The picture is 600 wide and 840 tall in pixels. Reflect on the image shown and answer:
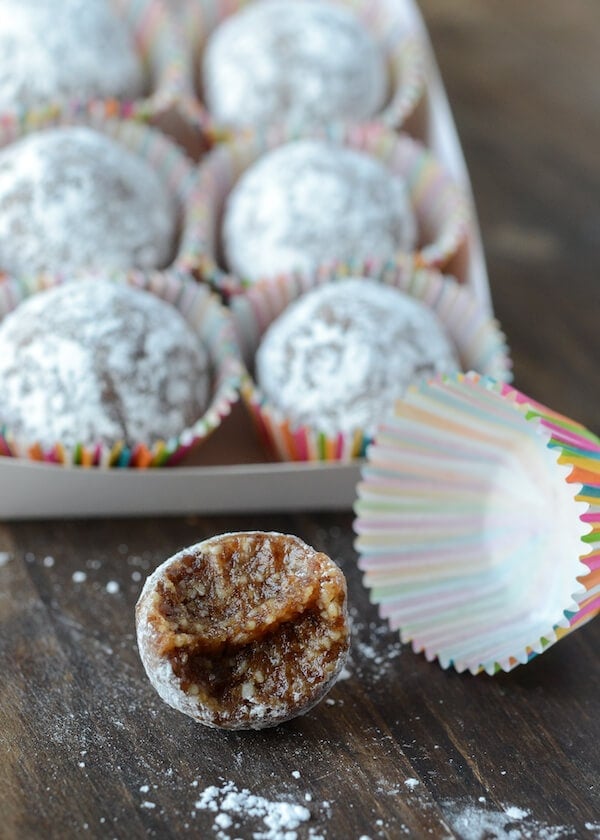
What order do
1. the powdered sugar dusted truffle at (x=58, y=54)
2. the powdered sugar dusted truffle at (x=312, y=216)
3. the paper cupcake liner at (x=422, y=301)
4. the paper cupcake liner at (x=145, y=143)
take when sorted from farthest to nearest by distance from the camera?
the powdered sugar dusted truffle at (x=58, y=54) → the paper cupcake liner at (x=145, y=143) → the powdered sugar dusted truffle at (x=312, y=216) → the paper cupcake liner at (x=422, y=301)

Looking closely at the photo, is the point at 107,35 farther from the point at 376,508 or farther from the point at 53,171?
the point at 376,508

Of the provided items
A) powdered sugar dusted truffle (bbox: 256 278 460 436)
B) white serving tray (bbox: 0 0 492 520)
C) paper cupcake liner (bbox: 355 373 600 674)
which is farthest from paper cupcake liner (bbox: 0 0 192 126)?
paper cupcake liner (bbox: 355 373 600 674)

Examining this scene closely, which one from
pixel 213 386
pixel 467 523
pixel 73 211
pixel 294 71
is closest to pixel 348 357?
pixel 213 386

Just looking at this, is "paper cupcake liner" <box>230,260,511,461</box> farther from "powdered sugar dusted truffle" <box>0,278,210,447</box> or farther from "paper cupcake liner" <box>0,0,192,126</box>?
"paper cupcake liner" <box>0,0,192,126</box>

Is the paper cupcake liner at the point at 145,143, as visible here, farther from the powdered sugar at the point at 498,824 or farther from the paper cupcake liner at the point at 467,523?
the powdered sugar at the point at 498,824

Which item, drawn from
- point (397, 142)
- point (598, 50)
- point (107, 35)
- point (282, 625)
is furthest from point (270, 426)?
point (598, 50)

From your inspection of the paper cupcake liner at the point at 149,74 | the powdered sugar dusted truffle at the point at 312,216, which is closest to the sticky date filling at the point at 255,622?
the powdered sugar dusted truffle at the point at 312,216

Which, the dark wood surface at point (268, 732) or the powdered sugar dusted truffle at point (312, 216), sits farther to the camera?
the powdered sugar dusted truffle at point (312, 216)
